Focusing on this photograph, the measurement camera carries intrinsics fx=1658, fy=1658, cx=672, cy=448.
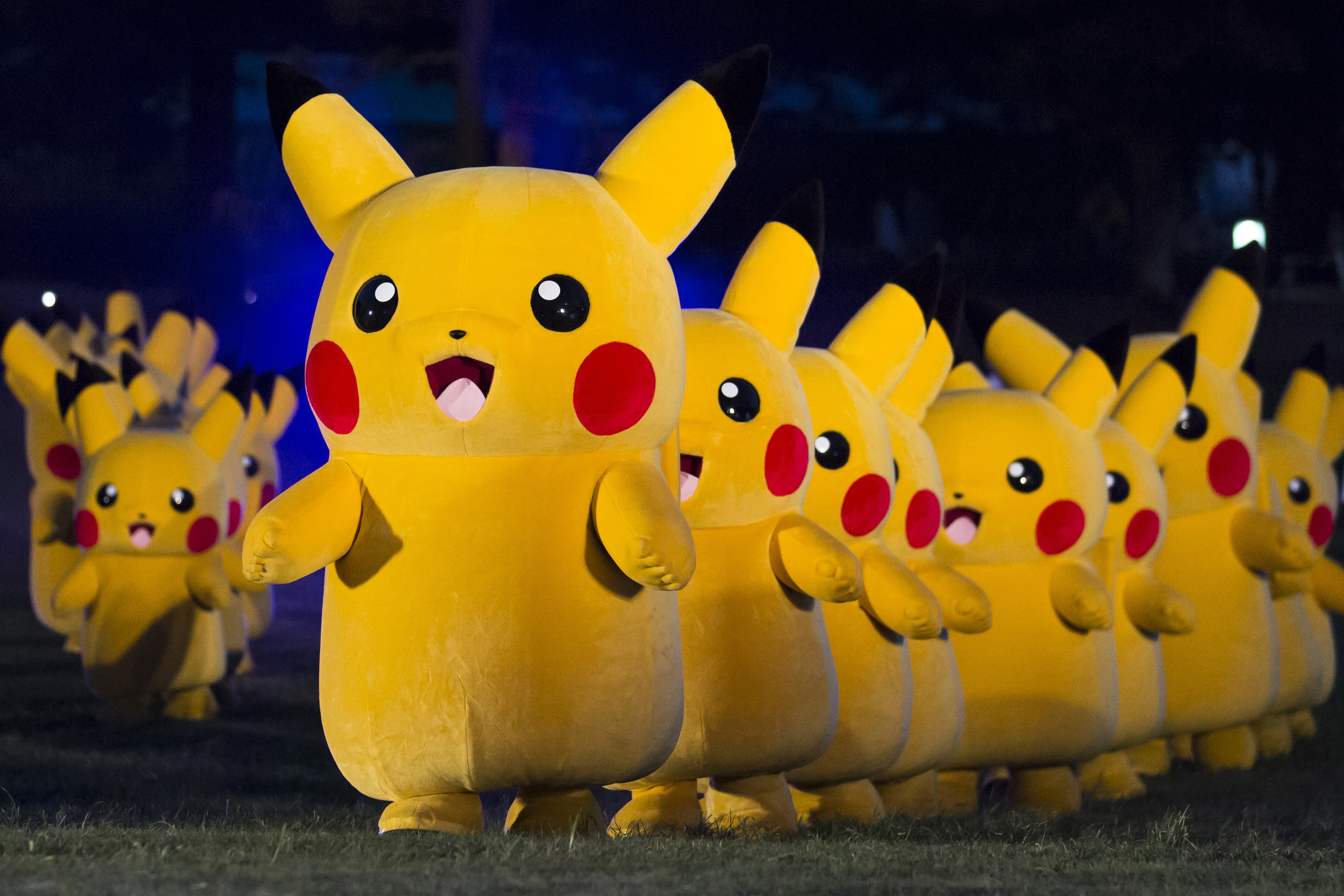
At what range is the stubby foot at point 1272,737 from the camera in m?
7.95

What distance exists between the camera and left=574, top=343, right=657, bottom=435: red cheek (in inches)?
161

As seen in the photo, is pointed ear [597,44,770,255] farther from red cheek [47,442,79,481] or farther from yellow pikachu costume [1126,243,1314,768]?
red cheek [47,442,79,481]

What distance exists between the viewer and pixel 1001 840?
451 centimetres

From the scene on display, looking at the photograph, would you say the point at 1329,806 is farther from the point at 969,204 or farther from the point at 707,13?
the point at 969,204

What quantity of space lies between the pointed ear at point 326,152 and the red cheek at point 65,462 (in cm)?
495

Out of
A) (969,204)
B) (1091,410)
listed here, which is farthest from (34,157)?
(1091,410)

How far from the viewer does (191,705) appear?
7.99 meters

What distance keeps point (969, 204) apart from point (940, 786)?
14651mm

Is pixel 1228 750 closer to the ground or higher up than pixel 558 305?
closer to the ground

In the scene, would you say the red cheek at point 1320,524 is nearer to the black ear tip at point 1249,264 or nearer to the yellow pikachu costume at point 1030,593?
the black ear tip at point 1249,264

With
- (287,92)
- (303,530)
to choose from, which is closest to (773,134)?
(287,92)

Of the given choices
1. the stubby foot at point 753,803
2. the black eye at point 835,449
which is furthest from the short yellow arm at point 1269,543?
the stubby foot at point 753,803

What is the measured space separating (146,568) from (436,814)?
12.9 ft

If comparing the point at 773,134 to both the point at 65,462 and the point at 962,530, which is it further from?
the point at 962,530
